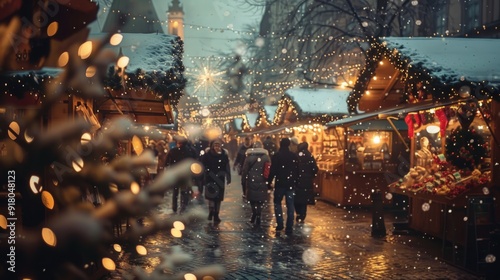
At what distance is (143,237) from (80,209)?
12.4 inches

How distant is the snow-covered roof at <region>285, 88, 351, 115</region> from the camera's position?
24.8m

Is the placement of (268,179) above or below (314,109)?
below

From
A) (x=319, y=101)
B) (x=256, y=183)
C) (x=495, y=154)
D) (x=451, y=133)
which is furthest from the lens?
(x=319, y=101)

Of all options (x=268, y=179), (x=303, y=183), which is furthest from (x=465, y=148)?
(x=303, y=183)

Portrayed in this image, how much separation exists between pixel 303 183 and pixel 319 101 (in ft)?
34.4

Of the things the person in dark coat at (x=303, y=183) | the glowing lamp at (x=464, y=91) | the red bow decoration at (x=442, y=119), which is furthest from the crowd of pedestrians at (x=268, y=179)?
the glowing lamp at (x=464, y=91)

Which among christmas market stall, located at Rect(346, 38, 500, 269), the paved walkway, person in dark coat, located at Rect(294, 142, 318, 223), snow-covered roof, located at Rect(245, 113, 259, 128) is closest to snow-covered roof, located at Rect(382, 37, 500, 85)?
christmas market stall, located at Rect(346, 38, 500, 269)

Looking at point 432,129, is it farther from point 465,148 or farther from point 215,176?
point 215,176

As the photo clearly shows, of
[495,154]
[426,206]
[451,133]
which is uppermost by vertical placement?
[451,133]

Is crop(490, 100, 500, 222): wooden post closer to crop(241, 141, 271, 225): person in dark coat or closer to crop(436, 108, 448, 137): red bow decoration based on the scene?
crop(436, 108, 448, 137): red bow decoration

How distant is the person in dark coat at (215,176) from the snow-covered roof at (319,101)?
952 centimetres

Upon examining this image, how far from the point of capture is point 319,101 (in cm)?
2561

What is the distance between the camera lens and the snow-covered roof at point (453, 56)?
10055 mm

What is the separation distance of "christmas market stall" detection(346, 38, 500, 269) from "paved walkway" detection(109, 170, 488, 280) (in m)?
0.53
